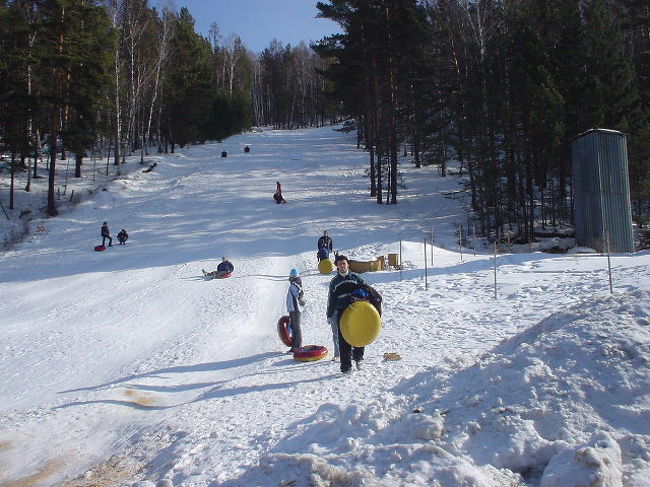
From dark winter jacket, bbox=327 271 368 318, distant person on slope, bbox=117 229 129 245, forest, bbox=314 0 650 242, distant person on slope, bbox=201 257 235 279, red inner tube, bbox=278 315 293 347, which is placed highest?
forest, bbox=314 0 650 242

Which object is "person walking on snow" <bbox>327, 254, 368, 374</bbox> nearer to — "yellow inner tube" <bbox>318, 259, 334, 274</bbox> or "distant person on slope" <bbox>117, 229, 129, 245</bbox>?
"yellow inner tube" <bbox>318, 259, 334, 274</bbox>

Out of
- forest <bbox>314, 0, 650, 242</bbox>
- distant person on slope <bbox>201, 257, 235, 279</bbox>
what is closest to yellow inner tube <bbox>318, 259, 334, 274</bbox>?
distant person on slope <bbox>201, 257, 235, 279</bbox>

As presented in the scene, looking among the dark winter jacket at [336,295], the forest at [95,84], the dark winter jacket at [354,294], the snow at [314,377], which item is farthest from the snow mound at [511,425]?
the forest at [95,84]

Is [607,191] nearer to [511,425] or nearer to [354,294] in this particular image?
[354,294]

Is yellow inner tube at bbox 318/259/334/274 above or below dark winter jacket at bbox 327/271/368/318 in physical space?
below

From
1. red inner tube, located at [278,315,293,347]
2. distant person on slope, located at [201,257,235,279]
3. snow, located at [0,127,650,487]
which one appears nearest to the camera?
snow, located at [0,127,650,487]

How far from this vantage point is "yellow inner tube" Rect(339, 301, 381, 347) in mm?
6675

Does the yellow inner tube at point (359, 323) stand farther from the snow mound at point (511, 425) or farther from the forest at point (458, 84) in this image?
the forest at point (458, 84)

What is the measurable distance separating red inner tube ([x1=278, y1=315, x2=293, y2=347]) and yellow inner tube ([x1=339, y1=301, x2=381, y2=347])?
259cm

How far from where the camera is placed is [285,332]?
9.20 metres

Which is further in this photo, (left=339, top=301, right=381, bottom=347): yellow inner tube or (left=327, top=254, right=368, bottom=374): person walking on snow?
(left=327, top=254, right=368, bottom=374): person walking on snow

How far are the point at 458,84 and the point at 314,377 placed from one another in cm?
2362

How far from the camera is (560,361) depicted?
15.6 ft

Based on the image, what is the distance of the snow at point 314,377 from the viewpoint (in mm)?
3828
